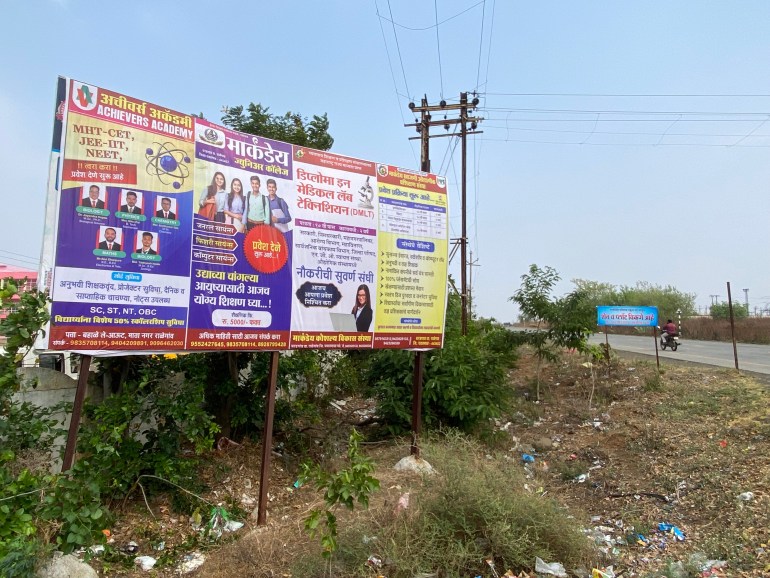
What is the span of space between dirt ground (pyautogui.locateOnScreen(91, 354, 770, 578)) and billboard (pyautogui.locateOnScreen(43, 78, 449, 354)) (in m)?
1.50

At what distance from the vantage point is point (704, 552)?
146 inches

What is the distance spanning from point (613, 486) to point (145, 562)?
182 inches

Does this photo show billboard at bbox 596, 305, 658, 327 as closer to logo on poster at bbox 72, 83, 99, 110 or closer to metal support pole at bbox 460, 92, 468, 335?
metal support pole at bbox 460, 92, 468, 335

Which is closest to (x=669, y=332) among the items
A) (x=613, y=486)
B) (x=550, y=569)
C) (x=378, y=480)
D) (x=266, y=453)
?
(x=613, y=486)

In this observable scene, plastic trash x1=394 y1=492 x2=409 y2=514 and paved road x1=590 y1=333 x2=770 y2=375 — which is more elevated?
paved road x1=590 y1=333 x2=770 y2=375

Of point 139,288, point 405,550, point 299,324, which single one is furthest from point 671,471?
point 139,288

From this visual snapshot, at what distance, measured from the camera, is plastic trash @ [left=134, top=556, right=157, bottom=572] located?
3.51 m

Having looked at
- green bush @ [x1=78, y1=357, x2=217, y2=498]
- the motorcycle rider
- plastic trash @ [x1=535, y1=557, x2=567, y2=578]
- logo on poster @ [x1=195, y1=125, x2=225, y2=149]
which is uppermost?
logo on poster @ [x1=195, y1=125, x2=225, y2=149]

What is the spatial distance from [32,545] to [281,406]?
144 inches

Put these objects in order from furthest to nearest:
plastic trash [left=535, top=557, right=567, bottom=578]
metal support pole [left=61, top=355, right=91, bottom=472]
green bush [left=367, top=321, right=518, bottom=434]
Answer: green bush [left=367, top=321, right=518, bottom=434], metal support pole [left=61, top=355, right=91, bottom=472], plastic trash [left=535, top=557, right=567, bottom=578]

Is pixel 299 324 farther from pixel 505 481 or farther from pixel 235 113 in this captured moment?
pixel 235 113

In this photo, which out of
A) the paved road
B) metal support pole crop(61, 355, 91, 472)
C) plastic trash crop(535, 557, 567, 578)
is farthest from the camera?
the paved road

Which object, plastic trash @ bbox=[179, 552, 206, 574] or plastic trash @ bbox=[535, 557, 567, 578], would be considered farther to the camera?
plastic trash @ bbox=[179, 552, 206, 574]

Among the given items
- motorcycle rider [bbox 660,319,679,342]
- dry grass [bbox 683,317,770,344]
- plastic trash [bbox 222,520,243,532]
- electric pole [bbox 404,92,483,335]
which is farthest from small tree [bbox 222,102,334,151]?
dry grass [bbox 683,317,770,344]
